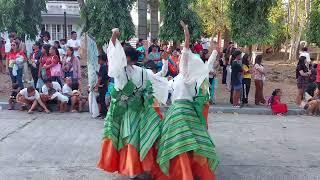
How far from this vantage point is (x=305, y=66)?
13219 millimetres

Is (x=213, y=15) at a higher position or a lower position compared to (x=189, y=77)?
higher

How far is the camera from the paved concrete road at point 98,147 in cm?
686

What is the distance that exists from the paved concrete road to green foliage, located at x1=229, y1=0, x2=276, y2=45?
16.3 feet

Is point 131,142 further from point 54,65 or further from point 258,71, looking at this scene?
point 258,71

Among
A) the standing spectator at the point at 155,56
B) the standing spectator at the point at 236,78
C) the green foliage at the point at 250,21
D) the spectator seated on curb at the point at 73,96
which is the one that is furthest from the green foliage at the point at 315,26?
the spectator seated on curb at the point at 73,96

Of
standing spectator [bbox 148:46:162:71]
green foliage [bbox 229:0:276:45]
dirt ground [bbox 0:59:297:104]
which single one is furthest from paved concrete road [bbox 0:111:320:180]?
green foliage [bbox 229:0:276:45]

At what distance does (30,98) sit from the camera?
1183cm

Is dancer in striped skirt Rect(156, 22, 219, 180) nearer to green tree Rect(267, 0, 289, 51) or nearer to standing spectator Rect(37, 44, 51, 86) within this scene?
standing spectator Rect(37, 44, 51, 86)

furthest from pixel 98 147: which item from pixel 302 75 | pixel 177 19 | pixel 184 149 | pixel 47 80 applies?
pixel 177 19

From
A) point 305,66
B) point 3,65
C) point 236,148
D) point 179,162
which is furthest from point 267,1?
point 179,162

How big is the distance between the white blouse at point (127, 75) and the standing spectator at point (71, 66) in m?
6.82

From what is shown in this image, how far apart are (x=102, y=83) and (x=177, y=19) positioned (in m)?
6.01

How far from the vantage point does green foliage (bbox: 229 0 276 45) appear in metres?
16.2

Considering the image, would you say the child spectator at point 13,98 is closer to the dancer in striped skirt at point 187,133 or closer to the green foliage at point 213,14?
the dancer in striped skirt at point 187,133
